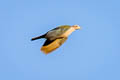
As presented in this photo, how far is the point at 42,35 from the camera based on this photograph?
38938 millimetres

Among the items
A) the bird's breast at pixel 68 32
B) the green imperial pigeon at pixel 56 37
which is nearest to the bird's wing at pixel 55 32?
the green imperial pigeon at pixel 56 37

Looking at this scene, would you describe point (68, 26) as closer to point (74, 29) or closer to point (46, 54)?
point (74, 29)

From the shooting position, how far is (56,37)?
3841cm

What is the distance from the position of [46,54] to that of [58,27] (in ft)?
8.11

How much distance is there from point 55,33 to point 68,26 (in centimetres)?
114

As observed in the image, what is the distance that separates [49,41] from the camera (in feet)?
126

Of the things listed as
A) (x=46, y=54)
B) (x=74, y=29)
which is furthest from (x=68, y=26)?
(x=46, y=54)

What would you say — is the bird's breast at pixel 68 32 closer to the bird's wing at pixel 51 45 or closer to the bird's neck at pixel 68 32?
the bird's neck at pixel 68 32

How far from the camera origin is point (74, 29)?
1540 inches

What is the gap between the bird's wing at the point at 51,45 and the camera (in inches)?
1481

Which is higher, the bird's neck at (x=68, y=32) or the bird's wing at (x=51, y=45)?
the bird's neck at (x=68, y=32)

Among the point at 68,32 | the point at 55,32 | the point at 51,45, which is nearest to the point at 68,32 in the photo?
the point at 68,32

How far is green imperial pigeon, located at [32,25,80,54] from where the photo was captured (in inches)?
1486

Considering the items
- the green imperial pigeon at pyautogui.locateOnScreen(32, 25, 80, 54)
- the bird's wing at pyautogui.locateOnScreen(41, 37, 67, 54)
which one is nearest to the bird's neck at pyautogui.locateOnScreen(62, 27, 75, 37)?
the green imperial pigeon at pyautogui.locateOnScreen(32, 25, 80, 54)
